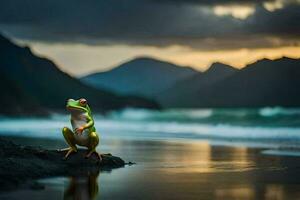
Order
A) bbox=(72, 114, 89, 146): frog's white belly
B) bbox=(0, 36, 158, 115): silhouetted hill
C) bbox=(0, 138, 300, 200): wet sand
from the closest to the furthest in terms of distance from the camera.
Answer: bbox=(0, 138, 300, 200): wet sand → bbox=(72, 114, 89, 146): frog's white belly → bbox=(0, 36, 158, 115): silhouetted hill

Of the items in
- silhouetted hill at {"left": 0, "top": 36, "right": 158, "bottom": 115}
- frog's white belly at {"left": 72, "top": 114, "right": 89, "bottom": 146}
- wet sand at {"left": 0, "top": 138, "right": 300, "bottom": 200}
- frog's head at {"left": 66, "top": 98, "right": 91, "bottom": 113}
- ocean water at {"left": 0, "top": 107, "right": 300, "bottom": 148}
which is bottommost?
wet sand at {"left": 0, "top": 138, "right": 300, "bottom": 200}

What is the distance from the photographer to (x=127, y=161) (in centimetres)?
1866

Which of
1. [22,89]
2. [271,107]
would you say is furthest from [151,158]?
[22,89]

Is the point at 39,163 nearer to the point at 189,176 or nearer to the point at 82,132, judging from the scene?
the point at 82,132

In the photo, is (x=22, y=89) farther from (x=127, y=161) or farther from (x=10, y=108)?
(x=127, y=161)

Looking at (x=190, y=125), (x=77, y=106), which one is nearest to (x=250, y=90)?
(x=190, y=125)

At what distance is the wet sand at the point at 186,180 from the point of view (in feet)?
41.1

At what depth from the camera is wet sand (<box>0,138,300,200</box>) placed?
12531mm

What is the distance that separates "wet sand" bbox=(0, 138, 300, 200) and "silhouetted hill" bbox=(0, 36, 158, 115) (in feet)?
120

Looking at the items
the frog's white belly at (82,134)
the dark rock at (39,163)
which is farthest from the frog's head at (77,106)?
the dark rock at (39,163)

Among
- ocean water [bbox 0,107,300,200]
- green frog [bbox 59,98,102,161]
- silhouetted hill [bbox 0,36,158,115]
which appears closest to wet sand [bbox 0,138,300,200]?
ocean water [bbox 0,107,300,200]

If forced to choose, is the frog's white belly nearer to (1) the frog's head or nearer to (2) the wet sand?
(1) the frog's head

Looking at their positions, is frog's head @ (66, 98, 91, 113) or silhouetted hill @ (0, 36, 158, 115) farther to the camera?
silhouetted hill @ (0, 36, 158, 115)

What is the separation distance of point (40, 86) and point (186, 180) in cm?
5614
